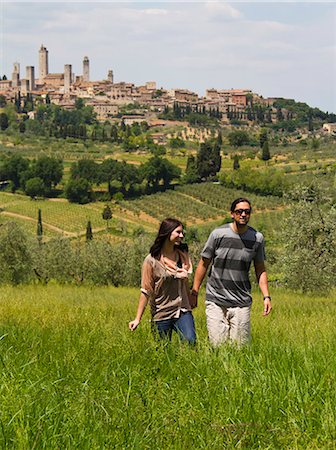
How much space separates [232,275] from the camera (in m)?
5.41

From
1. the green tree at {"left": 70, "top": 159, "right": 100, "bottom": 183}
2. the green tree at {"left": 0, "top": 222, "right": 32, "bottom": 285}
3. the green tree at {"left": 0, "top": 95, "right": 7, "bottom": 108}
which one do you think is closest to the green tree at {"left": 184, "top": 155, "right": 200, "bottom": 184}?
the green tree at {"left": 70, "top": 159, "right": 100, "bottom": 183}

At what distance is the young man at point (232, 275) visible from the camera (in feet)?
17.6

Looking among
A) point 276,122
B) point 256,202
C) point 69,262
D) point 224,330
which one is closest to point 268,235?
point 256,202

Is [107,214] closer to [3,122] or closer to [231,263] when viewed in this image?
[231,263]

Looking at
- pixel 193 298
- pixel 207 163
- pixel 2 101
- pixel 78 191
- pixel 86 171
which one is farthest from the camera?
pixel 2 101

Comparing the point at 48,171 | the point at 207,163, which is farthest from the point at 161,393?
the point at 207,163

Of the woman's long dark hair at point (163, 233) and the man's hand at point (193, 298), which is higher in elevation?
the woman's long dark hair at point (163, 233)

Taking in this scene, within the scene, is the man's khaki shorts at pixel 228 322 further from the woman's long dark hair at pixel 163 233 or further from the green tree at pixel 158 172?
the green tree at pixel 158 172

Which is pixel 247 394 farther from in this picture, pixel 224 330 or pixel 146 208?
pixel 146 208

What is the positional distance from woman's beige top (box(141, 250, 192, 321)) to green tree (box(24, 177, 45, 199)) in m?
81.7

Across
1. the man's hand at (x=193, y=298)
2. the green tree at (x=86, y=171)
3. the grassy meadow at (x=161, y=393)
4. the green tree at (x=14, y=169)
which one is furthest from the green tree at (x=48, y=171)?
the grassy meadow at (x=161, y=393)

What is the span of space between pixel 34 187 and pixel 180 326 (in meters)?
83.1

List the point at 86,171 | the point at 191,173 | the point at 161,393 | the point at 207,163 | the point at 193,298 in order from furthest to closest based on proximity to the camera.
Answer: the point at 207,163, the point at 191,173, the point at 86,171, the point at 193,298, the point at 161,393

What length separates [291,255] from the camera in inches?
812
